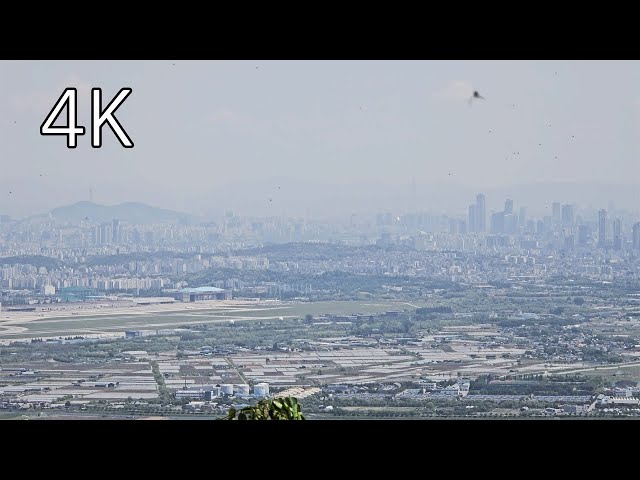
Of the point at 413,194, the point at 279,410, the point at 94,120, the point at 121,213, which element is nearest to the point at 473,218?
the point at 413,194

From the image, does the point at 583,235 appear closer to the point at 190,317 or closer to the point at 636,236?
the point at 636,236

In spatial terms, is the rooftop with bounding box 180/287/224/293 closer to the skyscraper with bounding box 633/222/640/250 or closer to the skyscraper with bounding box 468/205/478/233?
the skyscraper with bounding box 468/205/478/233

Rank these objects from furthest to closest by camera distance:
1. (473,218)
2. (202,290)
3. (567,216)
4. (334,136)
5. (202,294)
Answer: (334,136) < (473,218) < (567,216) < (202,290) < (202,294)

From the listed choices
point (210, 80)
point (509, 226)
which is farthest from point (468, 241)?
point (210, 80)

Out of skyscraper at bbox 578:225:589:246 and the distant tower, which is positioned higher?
the distant tower

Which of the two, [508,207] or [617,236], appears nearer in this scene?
[617,236]

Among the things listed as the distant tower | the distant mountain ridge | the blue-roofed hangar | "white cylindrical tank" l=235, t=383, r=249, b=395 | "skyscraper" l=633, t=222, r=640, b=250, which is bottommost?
"white cylindrical tank" l=235, t=383, r=249, b=395

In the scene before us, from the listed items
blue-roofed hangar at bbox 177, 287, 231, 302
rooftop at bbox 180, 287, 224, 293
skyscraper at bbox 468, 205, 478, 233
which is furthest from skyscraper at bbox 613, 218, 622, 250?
rooftop at bbox 180, 287, 224, 293
